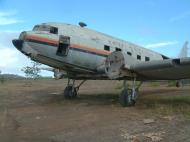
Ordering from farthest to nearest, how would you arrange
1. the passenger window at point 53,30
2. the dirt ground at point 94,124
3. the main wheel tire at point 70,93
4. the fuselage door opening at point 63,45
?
1. the main wheel tire at point 70,93
2. the passenger window at point 53,30
3. the fuselage door opening at point 63,45
4. the dirt ground at point 94,124

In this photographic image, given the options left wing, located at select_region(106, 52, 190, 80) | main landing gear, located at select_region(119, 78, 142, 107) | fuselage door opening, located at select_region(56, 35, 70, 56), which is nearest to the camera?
left wing, located at select_region(106, 52, 190, 80)

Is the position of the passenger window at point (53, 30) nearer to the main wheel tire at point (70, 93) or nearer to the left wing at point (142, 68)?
the left wing at point (142, 68)

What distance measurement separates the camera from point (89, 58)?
18.6m

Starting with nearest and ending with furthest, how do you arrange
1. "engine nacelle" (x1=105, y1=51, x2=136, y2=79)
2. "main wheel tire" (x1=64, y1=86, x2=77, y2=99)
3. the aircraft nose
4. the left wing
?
1. the left wing
2. the aircraft nose
3. "engine nacelle" (x1=105, y1=51, x2=136, y2=79)
4. "main wheel tire" (x1=64, y1=86, x2=77, y2=99)

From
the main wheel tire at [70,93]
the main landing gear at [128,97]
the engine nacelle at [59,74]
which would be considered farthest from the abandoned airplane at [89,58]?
the main wheel tire at [70,93]

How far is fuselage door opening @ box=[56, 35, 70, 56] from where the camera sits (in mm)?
17781

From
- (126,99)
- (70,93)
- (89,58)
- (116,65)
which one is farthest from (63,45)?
(70,93)

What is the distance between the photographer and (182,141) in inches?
369

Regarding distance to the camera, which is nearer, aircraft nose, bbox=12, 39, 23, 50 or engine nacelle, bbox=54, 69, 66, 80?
aircraft nose, bbox=12, 39, 23, 50

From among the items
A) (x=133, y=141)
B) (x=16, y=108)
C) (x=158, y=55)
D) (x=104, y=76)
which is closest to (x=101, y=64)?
(x=104, y=76)

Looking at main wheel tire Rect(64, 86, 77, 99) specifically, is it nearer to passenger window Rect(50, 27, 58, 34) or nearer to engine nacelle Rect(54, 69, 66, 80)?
engine nacelle Rect(54, 69, 66, 80)

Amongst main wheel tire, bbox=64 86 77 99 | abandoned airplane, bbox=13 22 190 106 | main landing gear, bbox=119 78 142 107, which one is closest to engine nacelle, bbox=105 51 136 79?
abandoned airplane, bbox=13 22 190 106

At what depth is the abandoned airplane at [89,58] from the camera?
16.9m

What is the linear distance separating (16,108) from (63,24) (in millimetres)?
4815
